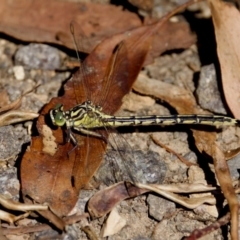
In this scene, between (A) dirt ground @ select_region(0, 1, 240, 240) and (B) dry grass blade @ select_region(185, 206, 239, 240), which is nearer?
(B) dry grass blade @ select_region(185, 206, 239, 240)

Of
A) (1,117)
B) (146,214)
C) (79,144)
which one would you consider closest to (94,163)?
(79,144)

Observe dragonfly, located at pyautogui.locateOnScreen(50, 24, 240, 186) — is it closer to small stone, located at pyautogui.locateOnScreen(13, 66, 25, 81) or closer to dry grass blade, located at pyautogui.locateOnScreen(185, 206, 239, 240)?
small stone, located at pyautogui.locateOnScreen(13, 66, 25, 81)

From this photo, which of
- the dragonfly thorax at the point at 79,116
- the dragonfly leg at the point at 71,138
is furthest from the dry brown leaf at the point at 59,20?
the dragonfly leg at the point at 71,138

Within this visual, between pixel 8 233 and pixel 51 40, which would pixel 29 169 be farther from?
pixel 51 40

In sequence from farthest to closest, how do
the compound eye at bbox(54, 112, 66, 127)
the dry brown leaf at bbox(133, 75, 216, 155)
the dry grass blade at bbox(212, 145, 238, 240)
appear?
the dry brown leaf at bbox(133, 75, 216, 155) < the compound eye at bbox(54, 112, 66, 127) < the dry grass blade at bbox(212, 145, 238, 240)

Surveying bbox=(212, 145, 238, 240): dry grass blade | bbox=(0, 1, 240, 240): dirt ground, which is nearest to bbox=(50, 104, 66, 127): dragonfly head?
bbox=(0, 1, 240, 240): dirt ground

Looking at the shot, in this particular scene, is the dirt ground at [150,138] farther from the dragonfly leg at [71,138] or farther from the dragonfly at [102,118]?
the dragonfly leg at [71,138]

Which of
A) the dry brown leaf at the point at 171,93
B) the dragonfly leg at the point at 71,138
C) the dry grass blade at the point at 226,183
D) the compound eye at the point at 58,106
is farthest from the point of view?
the dry brown leaf at the point at 171,93
